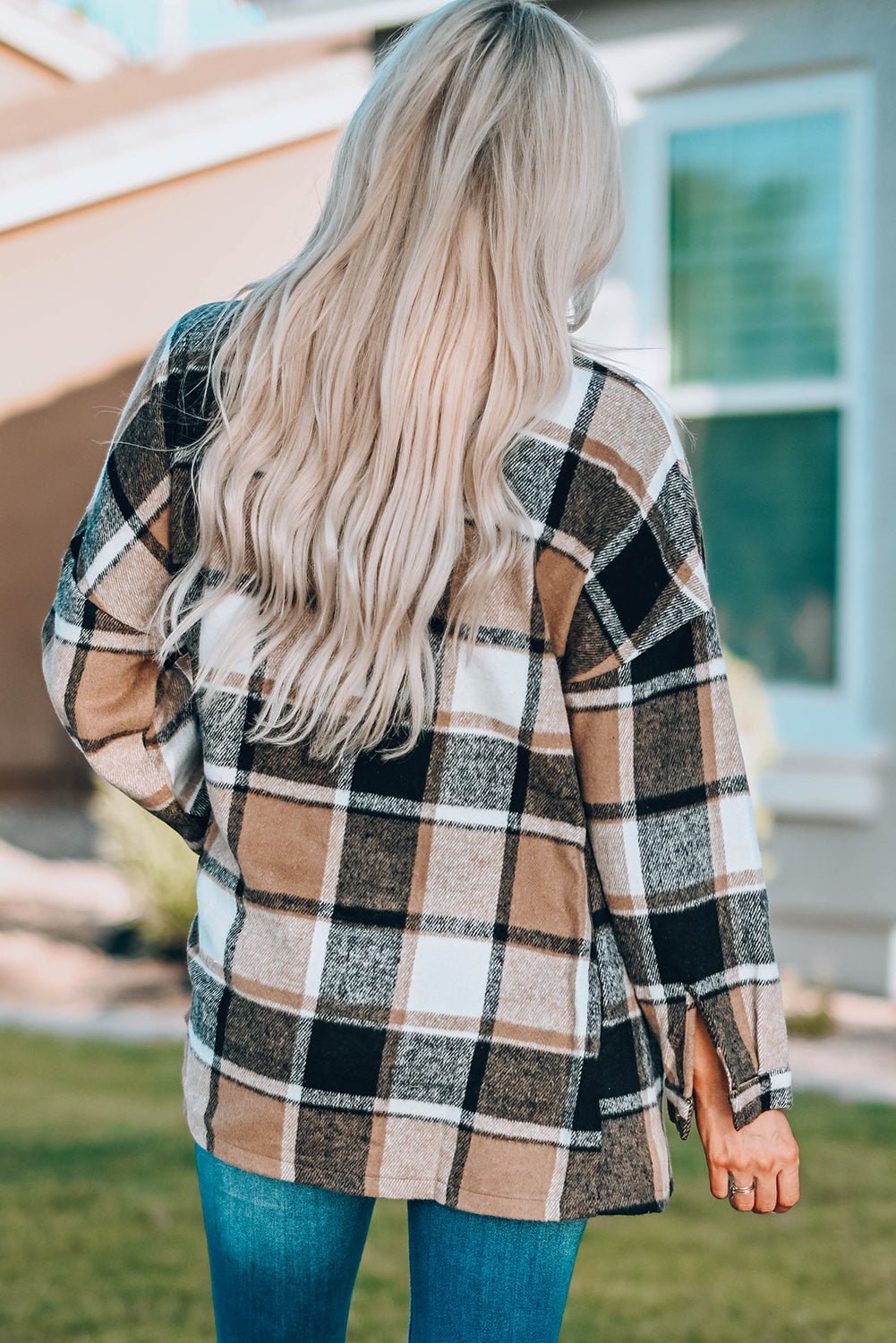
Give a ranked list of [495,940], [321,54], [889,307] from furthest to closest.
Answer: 1. [321,54]
2. [889,307]
3. [495,940]

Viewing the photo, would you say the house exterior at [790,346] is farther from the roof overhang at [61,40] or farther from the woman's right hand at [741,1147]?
the woman's right hand at [741,1147]

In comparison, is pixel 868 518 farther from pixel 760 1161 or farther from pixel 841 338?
pixel 760 1161

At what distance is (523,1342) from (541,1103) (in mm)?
231

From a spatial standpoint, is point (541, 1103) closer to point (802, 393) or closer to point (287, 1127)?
point (287, 1127)

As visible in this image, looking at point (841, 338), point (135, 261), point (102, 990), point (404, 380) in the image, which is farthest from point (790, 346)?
point (404, 380)

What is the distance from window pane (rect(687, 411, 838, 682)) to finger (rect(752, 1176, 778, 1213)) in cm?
392

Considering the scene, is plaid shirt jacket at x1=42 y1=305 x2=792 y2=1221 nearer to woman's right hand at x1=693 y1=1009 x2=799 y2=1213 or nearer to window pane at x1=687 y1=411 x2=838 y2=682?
woman's right hand at x1=693 y1=1009 x2=799 y2=1213

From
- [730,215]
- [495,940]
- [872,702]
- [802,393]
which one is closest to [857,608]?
[872,702]

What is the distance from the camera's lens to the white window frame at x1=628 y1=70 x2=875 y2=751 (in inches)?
183

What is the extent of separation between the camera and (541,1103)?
1120mm

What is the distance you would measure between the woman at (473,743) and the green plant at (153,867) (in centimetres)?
361

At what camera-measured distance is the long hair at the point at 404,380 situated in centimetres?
109

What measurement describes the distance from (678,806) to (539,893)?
158mm

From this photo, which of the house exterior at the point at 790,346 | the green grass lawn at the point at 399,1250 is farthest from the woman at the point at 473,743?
the house exterior at the point at 790,346
